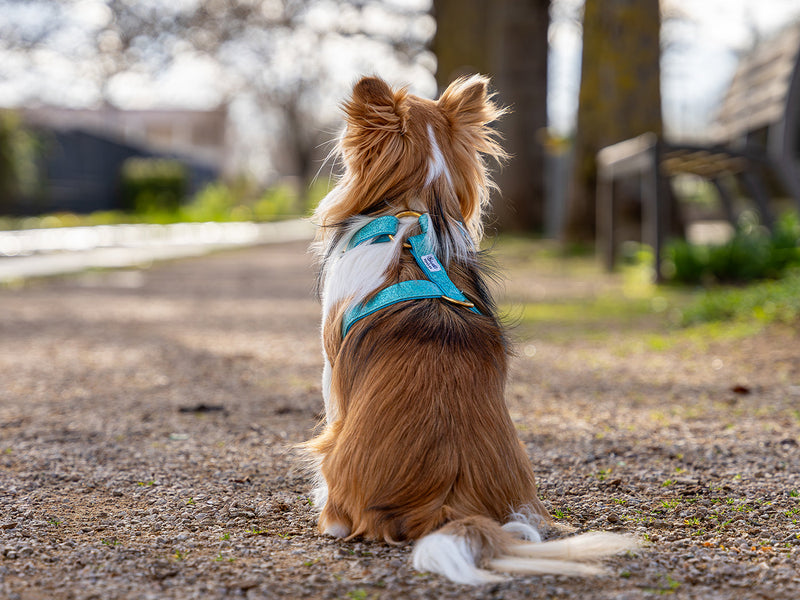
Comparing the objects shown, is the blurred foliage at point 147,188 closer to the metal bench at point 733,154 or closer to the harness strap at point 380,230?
the metal bench at point 733,154

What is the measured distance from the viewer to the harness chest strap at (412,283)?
3.06 metres

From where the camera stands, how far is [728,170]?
36.6 feet

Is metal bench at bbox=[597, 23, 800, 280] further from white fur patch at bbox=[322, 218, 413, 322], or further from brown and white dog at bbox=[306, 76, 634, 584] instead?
white fur patch at bbox=[322, 218, 413, 322]

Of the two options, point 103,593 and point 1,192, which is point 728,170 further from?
point 1,192

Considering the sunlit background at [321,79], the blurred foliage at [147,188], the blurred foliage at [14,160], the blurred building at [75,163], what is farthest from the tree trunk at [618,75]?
the blurred foliage at [147,188]

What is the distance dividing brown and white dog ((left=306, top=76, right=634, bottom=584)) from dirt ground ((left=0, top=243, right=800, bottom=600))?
0.11m

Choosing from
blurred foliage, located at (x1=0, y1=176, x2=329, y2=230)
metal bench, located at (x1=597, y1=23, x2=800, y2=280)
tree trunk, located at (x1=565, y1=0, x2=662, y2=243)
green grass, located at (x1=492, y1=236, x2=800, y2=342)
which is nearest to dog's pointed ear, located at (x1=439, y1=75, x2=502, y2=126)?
green grass, located at (x1=492, y1=236, x2=800, y2=342)

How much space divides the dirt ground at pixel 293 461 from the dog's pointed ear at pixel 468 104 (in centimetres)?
84

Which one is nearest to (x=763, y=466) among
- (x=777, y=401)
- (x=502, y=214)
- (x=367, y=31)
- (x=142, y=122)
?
(x=777, y=401)

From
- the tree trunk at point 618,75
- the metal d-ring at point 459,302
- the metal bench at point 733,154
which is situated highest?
the tree trunk at point 618,75

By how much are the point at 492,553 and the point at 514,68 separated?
1542 centimetres

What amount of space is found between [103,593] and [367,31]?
21242 millimetres

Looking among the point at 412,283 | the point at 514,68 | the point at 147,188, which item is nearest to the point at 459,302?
the point at 412,283

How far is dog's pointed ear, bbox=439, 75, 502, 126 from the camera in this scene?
11.5 ft
